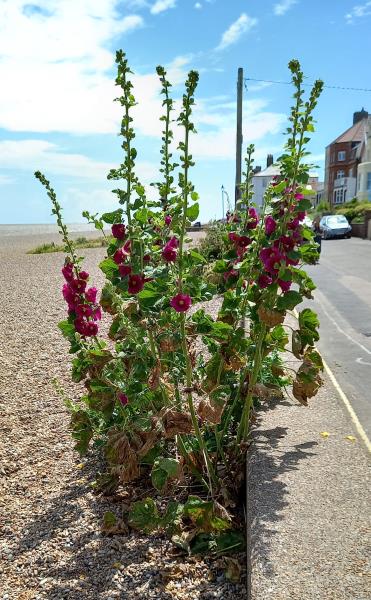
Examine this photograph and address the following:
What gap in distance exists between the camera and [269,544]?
1.94 meters

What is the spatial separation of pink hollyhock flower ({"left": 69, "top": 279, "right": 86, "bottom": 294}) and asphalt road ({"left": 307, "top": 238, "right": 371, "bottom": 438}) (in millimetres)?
1907

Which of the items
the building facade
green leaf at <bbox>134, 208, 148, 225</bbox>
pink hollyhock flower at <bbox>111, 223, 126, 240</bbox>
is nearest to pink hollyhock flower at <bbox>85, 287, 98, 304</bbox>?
pink hollyhock flower at <bbox>111, 223, 126, 240</bbox>

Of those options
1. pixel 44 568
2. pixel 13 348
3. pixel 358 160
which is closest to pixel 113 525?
pixel 44 568


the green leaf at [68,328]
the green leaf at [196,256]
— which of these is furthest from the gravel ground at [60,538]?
the green leaf at [196,256]

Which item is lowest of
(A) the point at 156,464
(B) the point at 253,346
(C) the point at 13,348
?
(C) the point at 13,348

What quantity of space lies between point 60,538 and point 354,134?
60.9 m

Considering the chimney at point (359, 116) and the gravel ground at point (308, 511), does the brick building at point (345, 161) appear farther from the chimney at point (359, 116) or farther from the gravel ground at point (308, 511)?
the gravel ground at point (308, 511)

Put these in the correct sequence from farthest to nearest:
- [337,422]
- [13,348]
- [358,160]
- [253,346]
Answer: [358,160] → [13,348] → [337,422] → [253,346]

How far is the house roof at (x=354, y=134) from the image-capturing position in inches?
2241

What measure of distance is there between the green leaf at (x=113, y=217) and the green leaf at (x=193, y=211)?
298mm

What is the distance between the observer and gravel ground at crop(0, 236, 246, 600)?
6.89ft

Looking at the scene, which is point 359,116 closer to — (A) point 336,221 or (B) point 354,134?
(B) point 354,134

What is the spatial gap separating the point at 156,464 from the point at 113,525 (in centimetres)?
43

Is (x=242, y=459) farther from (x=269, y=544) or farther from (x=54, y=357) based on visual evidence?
(x=54, y=357)
